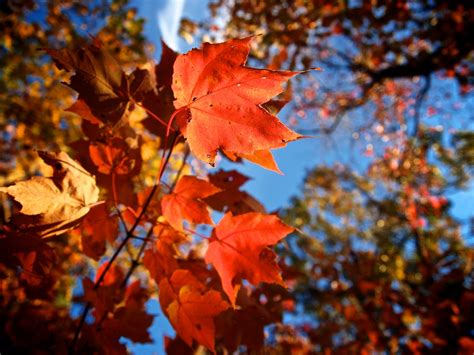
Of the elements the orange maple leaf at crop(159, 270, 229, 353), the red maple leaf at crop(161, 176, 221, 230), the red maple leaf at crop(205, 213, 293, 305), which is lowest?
the orange maple leaf at crop(159, 270, 229, 353)

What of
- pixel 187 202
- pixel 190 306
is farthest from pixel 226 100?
pixel 190 306

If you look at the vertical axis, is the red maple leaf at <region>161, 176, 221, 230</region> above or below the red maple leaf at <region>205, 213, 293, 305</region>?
above

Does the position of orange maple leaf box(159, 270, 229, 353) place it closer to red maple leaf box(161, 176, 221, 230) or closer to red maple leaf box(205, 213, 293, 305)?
red maple leaf box(205, 213, 293, 305)

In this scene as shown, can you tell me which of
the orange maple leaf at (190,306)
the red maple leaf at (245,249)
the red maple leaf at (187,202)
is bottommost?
the orange maple leaf at (190,306)

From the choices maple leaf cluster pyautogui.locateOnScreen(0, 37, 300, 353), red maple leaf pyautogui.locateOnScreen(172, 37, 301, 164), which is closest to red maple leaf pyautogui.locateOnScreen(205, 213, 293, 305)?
maple leaf cluster pyautogui.locateOnScreen(0, 37, 300, 353)

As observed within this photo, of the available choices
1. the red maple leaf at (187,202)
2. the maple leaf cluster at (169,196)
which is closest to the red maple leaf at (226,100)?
the maple leaf cluster at (169,196)

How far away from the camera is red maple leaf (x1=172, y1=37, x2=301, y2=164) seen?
2.64 feet

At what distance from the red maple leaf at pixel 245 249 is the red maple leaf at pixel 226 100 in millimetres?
382

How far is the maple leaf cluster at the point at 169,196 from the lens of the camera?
0.83 meters

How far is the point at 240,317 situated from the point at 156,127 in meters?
1.00

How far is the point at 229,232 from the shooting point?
116 cm

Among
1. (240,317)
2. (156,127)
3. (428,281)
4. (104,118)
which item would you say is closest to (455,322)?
(428,281)

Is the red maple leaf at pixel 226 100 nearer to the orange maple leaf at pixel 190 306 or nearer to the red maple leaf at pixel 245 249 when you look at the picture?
the red maple leaf at pixel 245 249

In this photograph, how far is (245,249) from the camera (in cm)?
115
